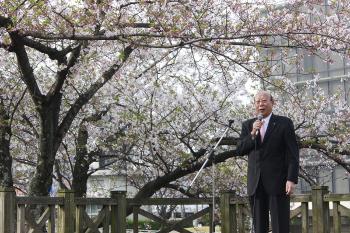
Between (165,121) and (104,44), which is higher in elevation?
(104,44)

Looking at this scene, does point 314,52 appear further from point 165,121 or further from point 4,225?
point 4,225

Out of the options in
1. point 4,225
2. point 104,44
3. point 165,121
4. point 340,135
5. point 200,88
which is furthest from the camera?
point 200,88

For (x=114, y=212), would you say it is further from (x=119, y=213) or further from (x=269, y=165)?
(x=269, y=165)

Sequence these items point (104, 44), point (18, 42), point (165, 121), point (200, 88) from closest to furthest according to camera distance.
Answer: point (18, 42) < point (104, 44) < point (165, 121) < point (200, 88)

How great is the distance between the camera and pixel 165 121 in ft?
35.2

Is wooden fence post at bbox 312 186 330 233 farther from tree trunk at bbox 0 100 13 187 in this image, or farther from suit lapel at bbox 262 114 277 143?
tree trunk at bbox 0 100 13 187

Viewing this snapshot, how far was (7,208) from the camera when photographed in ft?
22.9

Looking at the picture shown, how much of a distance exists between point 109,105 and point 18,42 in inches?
139

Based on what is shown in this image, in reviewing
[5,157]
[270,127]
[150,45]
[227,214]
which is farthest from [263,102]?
[5,157]

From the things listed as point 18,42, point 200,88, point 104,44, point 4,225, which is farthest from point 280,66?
point 4,225

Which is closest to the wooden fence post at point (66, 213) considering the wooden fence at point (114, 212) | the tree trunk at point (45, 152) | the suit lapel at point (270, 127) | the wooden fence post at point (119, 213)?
the wooden fence at point (114, 212)

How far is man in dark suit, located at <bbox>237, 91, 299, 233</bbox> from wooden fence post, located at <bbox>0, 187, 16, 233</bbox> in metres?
3.10

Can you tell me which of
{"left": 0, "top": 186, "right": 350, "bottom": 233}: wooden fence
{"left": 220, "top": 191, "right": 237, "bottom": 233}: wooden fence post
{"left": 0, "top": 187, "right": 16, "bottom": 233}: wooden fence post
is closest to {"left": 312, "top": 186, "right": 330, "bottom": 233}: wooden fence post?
{"left": 0, "top": 186, "right": 350, "bottom": 233}: wooden fence

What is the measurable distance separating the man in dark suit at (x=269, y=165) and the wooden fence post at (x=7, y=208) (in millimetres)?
3098
